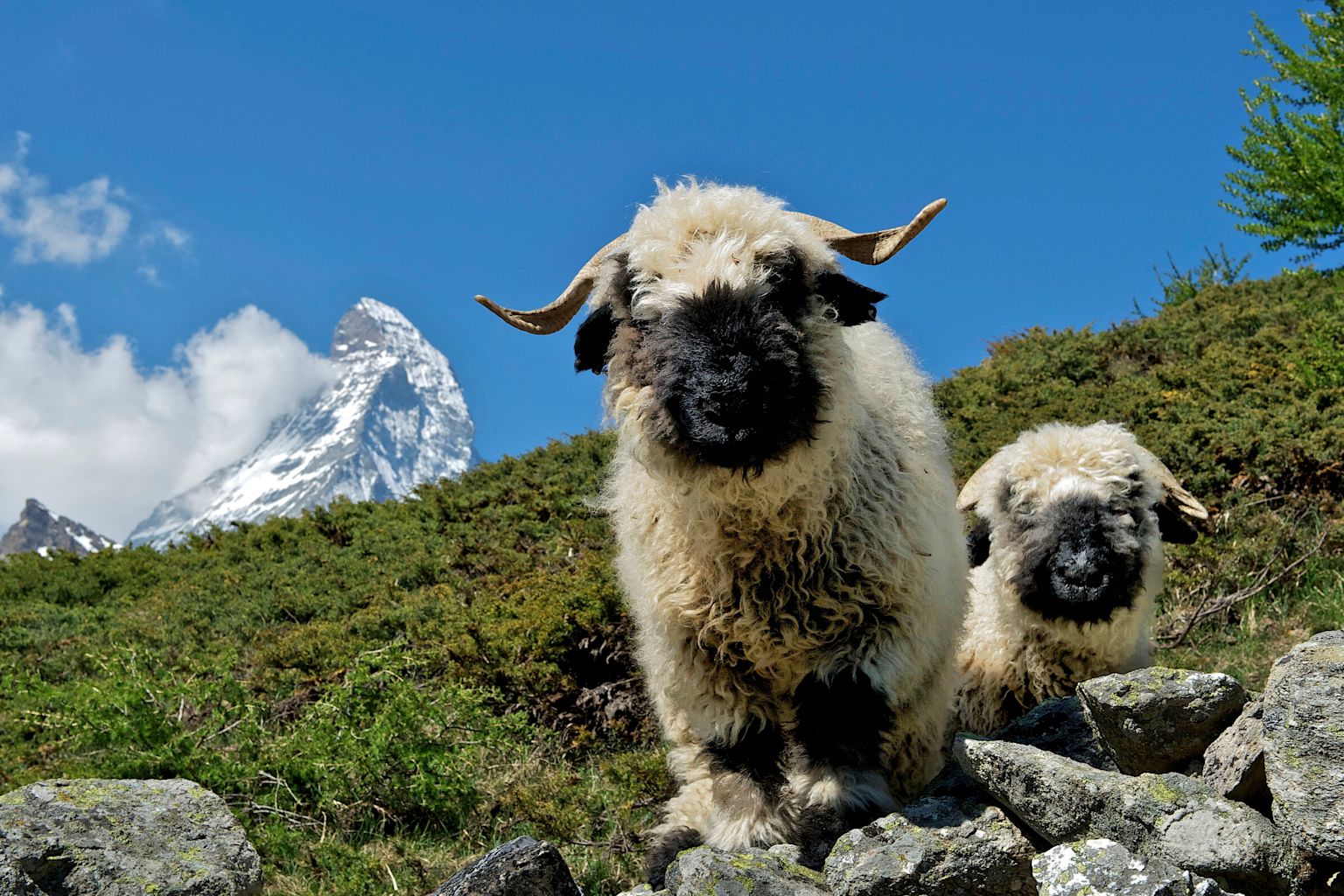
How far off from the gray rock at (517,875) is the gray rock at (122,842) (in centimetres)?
110

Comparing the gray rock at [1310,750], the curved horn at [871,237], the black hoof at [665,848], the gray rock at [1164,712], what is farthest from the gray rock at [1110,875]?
the curved horn at [871,237]

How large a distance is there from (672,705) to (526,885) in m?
1.40

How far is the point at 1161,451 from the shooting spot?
10023 millimetres

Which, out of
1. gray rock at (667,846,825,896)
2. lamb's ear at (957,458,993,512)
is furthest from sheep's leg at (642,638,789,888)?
lamb's ear at (957,458,993,512)

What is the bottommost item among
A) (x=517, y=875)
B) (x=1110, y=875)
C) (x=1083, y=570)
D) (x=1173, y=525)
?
(x=1110, y=875)

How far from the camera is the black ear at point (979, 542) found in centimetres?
591

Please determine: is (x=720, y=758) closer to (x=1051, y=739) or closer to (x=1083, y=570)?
(x=1051, y=739)

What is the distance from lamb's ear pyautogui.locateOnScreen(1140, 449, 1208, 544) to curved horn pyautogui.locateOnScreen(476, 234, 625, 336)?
3.19 m

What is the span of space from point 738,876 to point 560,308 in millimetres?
2586

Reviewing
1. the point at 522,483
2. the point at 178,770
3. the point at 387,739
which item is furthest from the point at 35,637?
the point at 387,739

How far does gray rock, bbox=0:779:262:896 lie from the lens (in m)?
3.89

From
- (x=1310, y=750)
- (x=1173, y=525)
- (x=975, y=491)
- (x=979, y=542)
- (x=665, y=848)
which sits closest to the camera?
(x=1310, y=750)

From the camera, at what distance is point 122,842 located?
4156 mm

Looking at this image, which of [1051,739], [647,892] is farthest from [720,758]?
[1051,739]
